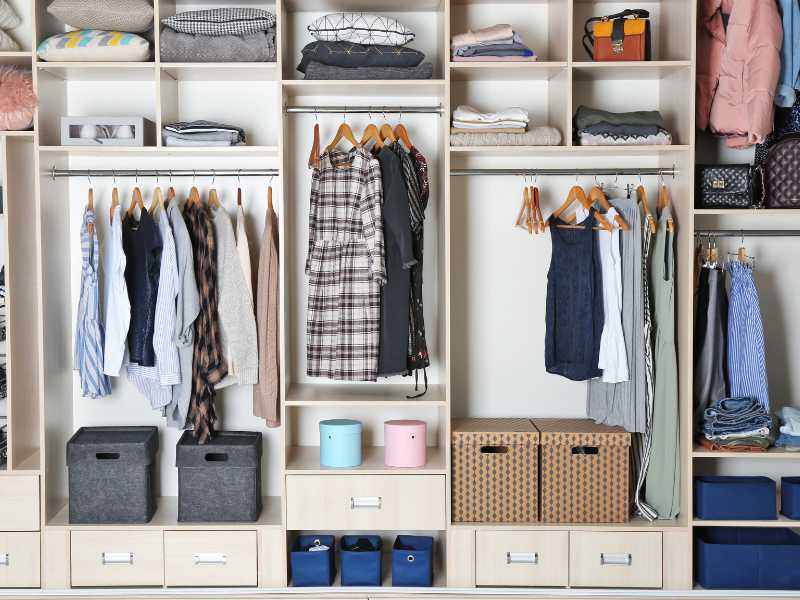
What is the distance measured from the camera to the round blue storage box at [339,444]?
12.2ft

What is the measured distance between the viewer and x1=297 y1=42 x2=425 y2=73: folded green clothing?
142 inches

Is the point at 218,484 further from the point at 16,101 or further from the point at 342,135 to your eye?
the point at 16,101

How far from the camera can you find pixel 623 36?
365 cm

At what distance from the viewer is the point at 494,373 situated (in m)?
4.12

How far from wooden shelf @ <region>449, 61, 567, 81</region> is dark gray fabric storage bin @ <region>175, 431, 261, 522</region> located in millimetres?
1740

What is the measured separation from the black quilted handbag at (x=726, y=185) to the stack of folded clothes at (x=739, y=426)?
773mm

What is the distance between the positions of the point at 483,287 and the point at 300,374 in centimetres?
90

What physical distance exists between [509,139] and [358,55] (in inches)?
26.7

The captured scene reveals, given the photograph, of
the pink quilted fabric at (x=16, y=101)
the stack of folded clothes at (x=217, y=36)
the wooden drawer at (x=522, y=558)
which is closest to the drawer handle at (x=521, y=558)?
the wooden drawer at (x=522, y=558)

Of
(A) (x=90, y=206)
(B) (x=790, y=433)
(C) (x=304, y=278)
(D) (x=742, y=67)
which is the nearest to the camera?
(D) (x=742, y=67)

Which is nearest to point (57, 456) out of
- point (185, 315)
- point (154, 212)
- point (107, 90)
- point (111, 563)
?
point (111, 563)

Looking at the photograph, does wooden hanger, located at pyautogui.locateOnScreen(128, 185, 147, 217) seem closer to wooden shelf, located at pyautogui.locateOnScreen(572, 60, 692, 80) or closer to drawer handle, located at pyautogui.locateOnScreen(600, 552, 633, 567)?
wooden shelf, located at pyautogui.locateOnScreen(572, 60, 692, 80)

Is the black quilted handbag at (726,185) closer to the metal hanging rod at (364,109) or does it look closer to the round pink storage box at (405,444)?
the metal hanging rod at (364,109)

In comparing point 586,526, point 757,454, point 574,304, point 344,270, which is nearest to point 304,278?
point 344,270
